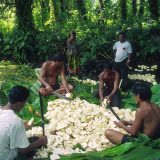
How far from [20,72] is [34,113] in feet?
22.6

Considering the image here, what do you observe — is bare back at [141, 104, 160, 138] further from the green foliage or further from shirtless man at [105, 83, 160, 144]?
the green foliage

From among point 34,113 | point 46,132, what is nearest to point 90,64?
point 34,113

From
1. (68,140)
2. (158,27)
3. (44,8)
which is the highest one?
(44,8)

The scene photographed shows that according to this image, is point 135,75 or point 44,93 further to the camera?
point 135,75

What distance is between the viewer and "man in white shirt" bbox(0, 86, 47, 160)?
4930 millimetres

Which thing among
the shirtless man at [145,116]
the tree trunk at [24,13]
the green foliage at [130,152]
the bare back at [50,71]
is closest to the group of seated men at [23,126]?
the shirtless man at [145,116]

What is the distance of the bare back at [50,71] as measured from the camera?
948 cm

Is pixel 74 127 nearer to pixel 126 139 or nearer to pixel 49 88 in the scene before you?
pixel 126 139

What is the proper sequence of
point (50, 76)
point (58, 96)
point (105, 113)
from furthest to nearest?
point (50, 76) → point (58, 96) → point (105, 113)

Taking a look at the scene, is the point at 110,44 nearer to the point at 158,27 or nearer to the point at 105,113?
the point at 158,27

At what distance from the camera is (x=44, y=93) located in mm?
9047

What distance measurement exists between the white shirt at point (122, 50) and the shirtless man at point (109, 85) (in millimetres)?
2807


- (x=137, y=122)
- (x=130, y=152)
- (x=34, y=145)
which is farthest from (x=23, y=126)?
(x=137, y=122)

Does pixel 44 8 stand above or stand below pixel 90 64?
above
